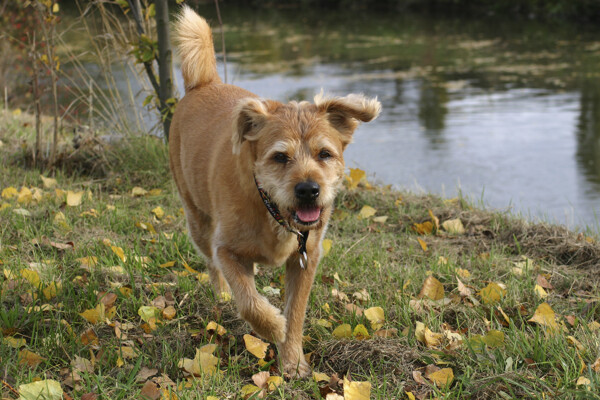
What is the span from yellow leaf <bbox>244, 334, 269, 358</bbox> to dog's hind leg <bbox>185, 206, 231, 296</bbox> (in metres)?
0.85

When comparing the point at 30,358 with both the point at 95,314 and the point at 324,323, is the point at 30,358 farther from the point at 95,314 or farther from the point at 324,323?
the point at 324,323

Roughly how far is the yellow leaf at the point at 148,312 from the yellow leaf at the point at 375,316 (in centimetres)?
115

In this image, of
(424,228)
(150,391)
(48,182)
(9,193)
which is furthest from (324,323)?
(48,182)

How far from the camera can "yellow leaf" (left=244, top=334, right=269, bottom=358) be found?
3.14m

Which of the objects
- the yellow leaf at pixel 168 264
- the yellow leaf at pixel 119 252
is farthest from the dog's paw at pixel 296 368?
the yellow leaf at pixel 119 252

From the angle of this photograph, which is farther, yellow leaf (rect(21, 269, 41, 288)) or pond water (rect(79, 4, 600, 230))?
pond water (rect(79, 4, 600, 230))

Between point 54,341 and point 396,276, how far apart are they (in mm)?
2126

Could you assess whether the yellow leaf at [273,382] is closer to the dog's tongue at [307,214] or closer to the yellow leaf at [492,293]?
the dog's tongue at [307,214]

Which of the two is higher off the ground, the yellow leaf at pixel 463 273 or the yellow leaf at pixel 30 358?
the yellow leaf at pixel 30 358

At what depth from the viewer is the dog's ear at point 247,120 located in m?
3.29

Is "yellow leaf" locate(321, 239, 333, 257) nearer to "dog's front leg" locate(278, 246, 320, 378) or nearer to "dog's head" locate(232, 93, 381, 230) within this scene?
"dog's front leg" locate(278, 246, 320, 378)

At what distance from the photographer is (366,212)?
5.49m

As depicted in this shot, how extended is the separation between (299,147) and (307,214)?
0.37 m

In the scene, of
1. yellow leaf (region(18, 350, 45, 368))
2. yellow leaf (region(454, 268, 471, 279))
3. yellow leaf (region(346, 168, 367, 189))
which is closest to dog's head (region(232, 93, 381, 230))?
yellow leaf (region(454, 268, 471, 279))
